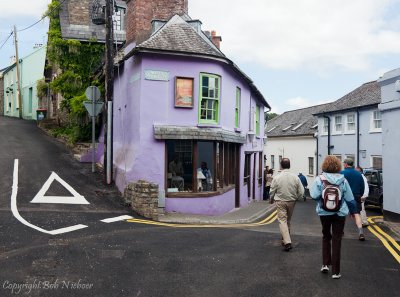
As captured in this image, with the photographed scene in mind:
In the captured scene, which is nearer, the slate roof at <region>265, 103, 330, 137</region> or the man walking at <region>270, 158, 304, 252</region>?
the man walking at <region>270, 158, 304, 252</region>

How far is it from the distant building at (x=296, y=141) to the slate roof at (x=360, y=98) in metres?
3.53

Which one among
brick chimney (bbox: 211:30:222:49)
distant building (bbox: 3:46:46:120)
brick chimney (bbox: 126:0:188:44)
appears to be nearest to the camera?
brick chimney (bbox: 126:0:188:44)

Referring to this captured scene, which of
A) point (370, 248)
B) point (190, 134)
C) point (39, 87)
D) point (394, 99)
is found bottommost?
point (370, 248)

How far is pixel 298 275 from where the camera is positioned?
20.9 feet

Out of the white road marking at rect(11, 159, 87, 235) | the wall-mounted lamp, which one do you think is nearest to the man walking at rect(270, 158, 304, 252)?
the white road marking at rect(11, 159, 87, 235)

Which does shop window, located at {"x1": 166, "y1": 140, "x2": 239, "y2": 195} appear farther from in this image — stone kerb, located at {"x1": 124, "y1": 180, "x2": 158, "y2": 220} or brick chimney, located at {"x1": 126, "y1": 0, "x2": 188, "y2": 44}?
brick chimney, located at {"x1": 126, "y1": 0, "x2": 188, "y2": 44}

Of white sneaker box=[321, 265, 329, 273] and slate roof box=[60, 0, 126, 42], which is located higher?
slate roof box=[60, 0, 126, 42]

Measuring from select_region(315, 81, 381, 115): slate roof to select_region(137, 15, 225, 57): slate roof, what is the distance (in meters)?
15.7

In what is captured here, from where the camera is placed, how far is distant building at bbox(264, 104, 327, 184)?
117 ft

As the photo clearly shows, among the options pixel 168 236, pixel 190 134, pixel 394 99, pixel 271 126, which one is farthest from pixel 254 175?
pixel 271 126

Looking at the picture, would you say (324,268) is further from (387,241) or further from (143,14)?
(143,14)

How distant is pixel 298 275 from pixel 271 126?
1615 inches

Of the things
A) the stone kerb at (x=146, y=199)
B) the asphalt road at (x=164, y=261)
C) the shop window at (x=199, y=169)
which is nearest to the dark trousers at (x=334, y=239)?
the asphalt road at (x=164, y=261)

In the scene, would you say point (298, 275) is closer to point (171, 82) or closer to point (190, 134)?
point (190, 134)
